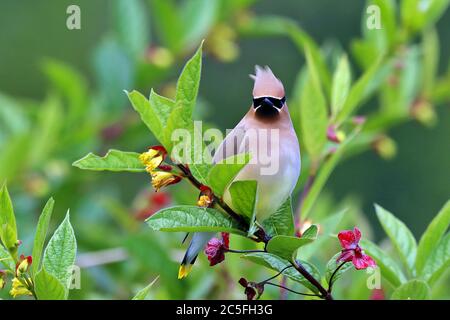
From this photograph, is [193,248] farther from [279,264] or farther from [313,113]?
[313,113]

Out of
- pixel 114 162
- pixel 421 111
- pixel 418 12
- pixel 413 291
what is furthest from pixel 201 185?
pixel 421 111

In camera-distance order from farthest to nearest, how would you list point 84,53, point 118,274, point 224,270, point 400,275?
1. point 84,53
2. point 118,274
3. point 224,270
4. point 400,275

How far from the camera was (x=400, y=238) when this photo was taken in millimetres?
1721

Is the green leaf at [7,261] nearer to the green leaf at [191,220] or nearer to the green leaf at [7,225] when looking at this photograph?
the green leaf at [7,225]

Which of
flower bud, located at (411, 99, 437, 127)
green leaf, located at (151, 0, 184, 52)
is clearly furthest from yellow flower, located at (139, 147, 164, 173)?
green leaf, located at (151, 0, 184, 52)

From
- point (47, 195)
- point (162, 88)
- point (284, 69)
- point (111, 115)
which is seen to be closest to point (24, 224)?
point (47, 195)

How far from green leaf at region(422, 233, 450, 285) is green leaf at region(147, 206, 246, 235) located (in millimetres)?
466

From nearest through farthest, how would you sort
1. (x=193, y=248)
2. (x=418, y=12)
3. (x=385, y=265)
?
(x=193, y=248)
(x=385, y=265)
(x=418, y=12)

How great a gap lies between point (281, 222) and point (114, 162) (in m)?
0.31

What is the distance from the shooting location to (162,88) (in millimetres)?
3162

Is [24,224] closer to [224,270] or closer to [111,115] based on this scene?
[111,115]

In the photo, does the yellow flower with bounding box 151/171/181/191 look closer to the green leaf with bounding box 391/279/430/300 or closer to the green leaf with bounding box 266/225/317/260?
the green leaf with bounding box 266/225/317/260

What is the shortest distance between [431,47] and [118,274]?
1203 mm

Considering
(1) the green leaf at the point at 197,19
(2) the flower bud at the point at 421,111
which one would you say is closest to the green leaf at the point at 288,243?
(2) the flower bud at the point at 421,111
